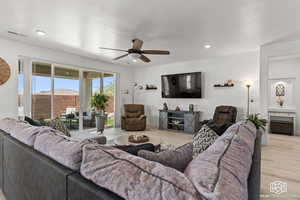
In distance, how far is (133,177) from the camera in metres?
0.73

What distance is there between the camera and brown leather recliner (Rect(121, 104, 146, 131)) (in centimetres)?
594

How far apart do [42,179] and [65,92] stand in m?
4.68

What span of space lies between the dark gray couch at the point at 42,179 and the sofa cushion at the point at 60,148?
0.12ft

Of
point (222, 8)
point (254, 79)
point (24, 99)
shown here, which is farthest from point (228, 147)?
point (24, 99)

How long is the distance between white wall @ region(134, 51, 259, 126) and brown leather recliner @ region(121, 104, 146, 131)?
0.81 metres

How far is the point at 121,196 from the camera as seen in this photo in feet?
2.35

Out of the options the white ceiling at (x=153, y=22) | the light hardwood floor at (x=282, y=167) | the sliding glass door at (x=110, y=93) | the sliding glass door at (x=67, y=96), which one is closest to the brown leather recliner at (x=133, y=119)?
the sliding glass door at (x=110, y=93)

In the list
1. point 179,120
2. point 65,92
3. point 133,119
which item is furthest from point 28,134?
point 179,120

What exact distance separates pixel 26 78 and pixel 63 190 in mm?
4615

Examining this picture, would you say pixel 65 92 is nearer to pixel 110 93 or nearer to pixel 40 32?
pixel 110 93

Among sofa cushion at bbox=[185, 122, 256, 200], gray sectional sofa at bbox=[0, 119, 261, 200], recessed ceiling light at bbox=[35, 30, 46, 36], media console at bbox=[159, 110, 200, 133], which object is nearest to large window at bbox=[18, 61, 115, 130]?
recessed ceiling light at bbox=[35, 30, 46, 36]

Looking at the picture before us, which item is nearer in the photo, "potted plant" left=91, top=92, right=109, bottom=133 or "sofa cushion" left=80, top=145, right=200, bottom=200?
"sofa cushion" left=80, top=145, right=200, bottom=200

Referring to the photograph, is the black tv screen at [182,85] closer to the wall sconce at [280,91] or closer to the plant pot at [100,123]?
the plant pot at [100,123]

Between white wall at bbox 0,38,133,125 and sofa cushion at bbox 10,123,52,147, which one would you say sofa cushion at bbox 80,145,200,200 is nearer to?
sofa cushion at bbox 10,123,52,147
